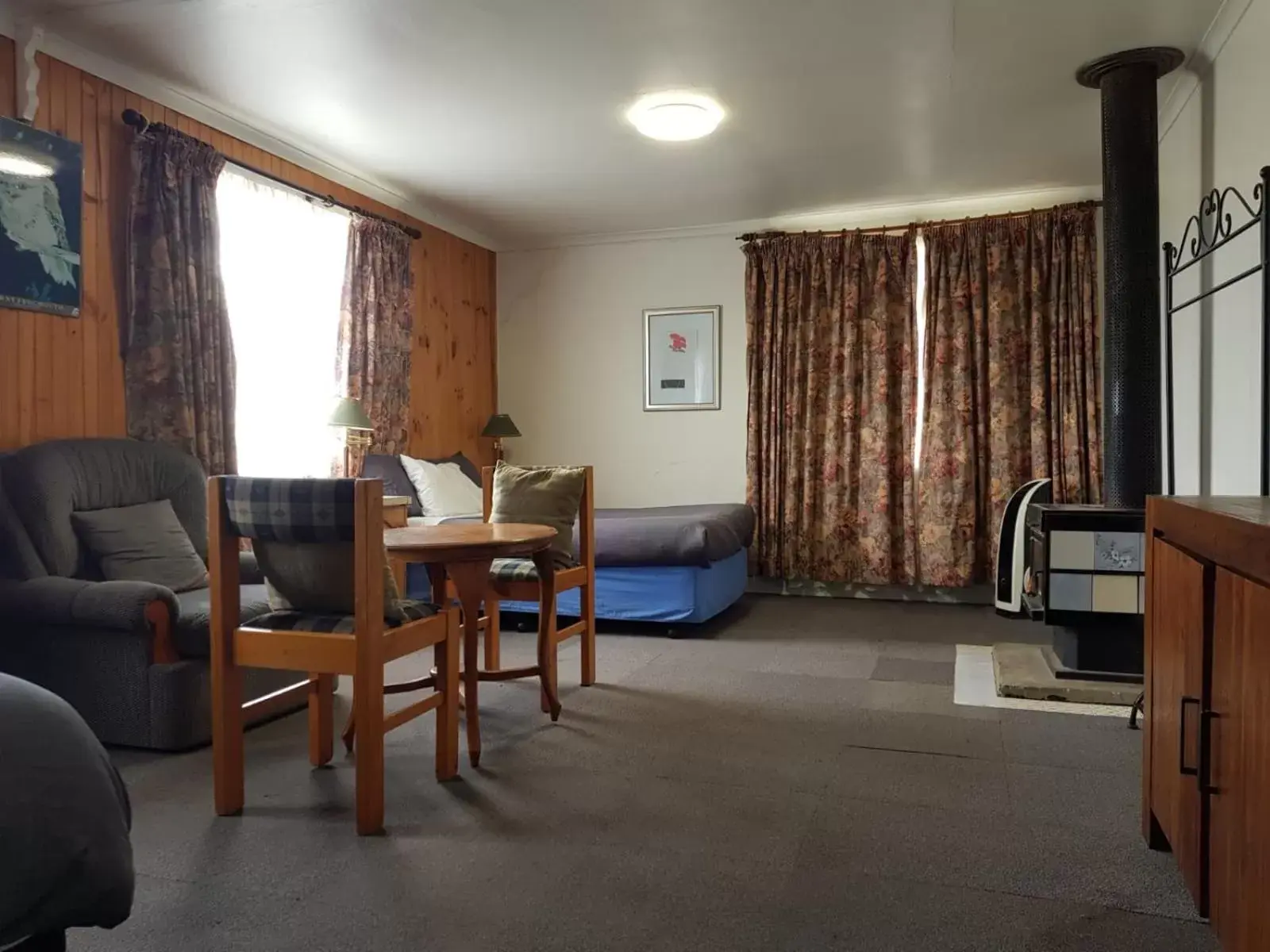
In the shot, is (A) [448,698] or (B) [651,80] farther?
(B) [651,80]

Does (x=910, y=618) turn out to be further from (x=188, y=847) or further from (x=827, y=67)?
(x=188, y=847)

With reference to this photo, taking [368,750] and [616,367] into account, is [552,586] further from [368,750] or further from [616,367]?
[616,367]

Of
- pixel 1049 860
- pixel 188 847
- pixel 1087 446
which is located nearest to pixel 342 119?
pixel 188 847

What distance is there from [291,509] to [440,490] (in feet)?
9.26

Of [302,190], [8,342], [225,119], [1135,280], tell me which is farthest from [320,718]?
[1135,280]

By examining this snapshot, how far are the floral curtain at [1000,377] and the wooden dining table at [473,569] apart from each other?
303cm

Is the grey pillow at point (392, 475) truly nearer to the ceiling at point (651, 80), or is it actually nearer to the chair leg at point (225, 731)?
the ceiling at point (651, 80)

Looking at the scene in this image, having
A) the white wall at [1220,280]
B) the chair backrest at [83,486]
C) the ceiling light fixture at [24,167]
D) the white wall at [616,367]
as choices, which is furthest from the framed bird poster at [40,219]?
the white wall at [1220,280]

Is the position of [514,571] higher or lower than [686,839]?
higher

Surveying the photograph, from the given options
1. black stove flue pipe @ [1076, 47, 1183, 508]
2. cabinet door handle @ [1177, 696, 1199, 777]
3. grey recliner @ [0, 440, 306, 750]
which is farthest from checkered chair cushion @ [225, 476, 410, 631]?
black stove flue pipe @ [1076, 47, 1183, 508]

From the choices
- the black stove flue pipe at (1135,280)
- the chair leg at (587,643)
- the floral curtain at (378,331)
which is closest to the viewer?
→ the black stove flue pipe at (1135,280)

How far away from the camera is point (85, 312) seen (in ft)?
10.8

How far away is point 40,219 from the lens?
10.0 feet

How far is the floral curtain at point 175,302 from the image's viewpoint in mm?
3441
